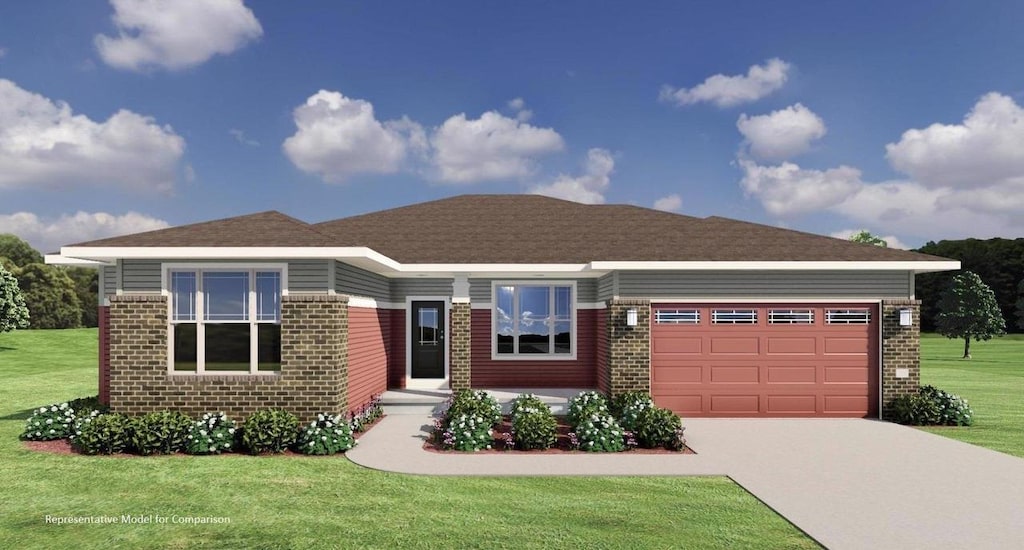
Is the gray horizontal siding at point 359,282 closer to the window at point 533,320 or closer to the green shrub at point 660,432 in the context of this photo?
the window at point 533,320

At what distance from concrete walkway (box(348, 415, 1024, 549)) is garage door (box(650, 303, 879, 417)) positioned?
57 centimetres

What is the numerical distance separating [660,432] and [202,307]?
8.52m

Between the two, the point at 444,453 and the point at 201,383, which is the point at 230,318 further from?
the point at 444,453

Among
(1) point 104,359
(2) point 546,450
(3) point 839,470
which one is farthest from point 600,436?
(1) point 104,359

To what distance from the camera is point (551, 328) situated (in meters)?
16.0

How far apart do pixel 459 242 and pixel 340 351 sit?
19.2ft

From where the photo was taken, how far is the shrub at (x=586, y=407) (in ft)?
36.4

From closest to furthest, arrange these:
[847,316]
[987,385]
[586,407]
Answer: [586,407]
[847,316]
[987,385]

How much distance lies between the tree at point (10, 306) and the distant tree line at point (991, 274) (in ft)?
237

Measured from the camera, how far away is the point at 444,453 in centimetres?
986

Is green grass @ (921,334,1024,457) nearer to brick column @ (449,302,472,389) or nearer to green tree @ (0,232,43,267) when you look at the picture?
brick column @ (449,302,472,389)

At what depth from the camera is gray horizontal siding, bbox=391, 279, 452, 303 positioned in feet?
52.5

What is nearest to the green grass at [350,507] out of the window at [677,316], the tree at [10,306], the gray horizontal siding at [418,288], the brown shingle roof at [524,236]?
the brown shingle roof at [524,236]

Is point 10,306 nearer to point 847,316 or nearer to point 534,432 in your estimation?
point 534,432
